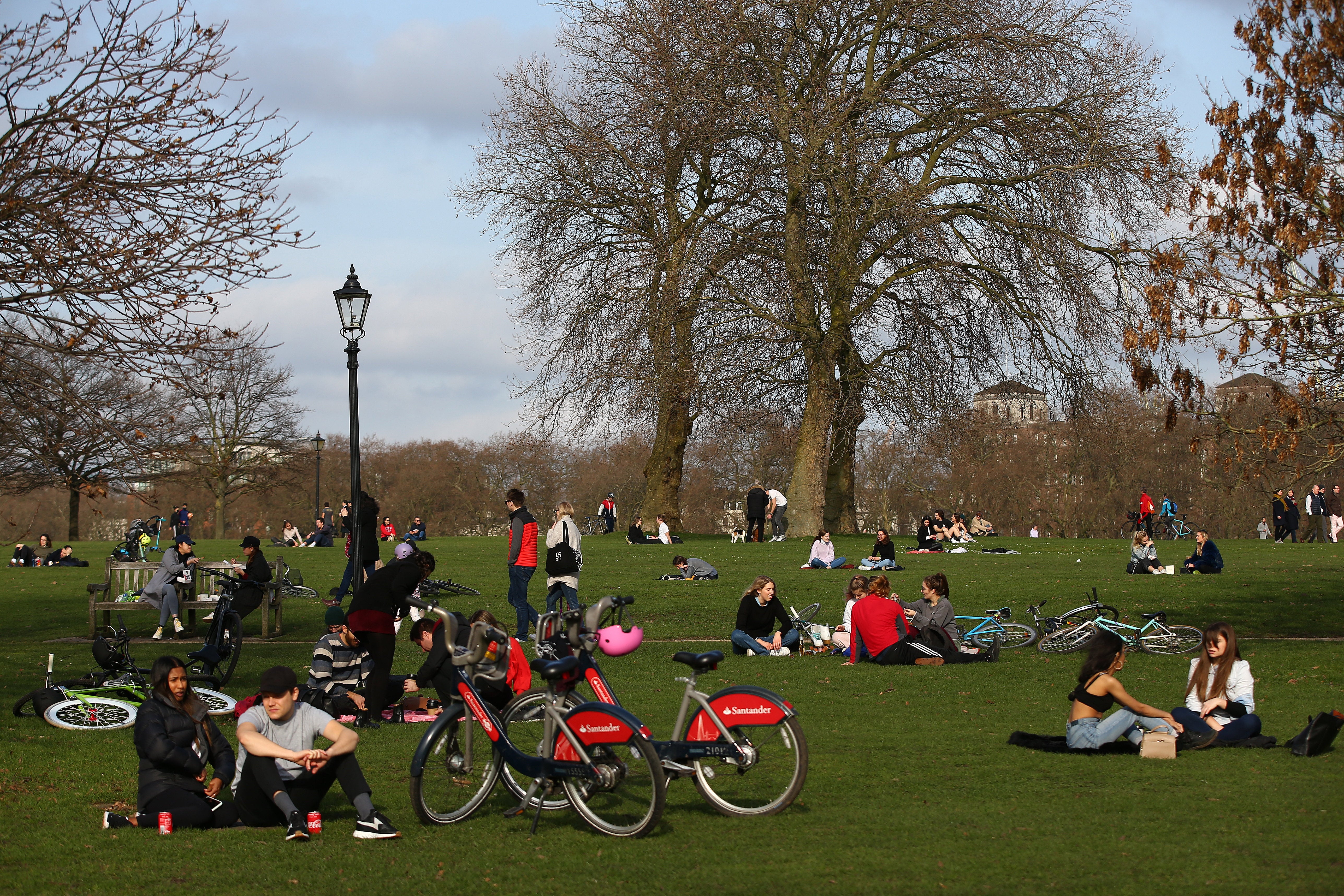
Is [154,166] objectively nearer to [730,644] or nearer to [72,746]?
[72,746]

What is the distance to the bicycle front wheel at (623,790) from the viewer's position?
22.9 ft

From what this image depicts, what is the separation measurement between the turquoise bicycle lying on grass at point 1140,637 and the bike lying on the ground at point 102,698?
10.3 metres

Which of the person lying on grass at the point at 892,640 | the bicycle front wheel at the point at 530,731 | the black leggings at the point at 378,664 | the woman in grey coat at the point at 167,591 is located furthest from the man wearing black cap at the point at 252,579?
the bicycle front wheel at the point at 530,731

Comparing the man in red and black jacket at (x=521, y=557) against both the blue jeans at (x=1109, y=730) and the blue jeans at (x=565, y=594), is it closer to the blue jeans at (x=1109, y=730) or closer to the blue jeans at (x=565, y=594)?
the blue jeans at (x=565, y=594)

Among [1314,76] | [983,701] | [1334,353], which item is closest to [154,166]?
[983,701]

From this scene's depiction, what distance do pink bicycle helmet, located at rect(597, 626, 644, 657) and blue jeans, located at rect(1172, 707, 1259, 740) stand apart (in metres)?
4.78

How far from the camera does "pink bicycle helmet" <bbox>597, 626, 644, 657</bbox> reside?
25.5 ft

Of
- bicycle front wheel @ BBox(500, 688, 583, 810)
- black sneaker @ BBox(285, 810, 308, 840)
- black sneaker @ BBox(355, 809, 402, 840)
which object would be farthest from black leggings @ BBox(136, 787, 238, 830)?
bicycle front wheel @ BBox(500, 688, 583, 810)

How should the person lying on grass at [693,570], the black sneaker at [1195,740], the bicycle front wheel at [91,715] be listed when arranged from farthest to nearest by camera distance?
the person lying on grass at [693,570], the bicycle front wheel at [91,715], the black sneaker at [1195,740]

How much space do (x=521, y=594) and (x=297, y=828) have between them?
980 centimetres

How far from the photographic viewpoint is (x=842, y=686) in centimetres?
1356

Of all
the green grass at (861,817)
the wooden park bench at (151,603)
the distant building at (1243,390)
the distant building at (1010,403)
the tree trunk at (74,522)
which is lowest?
the green grass at (861,817)

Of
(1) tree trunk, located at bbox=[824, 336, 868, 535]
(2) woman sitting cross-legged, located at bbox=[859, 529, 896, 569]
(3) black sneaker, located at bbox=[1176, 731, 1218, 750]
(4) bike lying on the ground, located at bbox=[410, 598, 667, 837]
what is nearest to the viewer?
(4) bike lying on the ground, located at bbox=[410, 598, 667, 837]

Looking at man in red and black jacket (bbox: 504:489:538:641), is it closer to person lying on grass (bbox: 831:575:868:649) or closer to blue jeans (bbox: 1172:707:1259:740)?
person lying on grass (bbox: 831:575:868:649)
